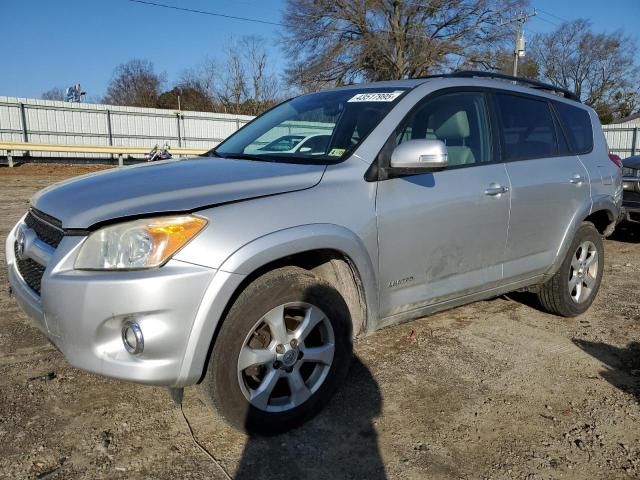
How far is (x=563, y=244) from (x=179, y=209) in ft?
9.89

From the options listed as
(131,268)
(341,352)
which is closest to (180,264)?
(131,268)

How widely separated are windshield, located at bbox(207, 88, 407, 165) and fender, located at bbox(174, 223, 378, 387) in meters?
0.52

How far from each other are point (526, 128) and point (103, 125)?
74.8ft

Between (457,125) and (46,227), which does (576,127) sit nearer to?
(457,125)

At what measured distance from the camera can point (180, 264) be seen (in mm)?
2145

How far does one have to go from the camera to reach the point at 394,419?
2766 mm

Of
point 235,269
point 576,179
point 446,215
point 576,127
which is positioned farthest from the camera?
point 576,127

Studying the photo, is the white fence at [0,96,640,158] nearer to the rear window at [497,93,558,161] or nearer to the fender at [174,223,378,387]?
the rear window at [497,93,558,161]

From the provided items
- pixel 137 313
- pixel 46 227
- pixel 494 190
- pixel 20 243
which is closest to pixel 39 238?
pixel 46 227

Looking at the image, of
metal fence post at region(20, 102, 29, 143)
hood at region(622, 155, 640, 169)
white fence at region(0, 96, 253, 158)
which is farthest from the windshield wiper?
metal fence post at region(20, 102, 29, 143)

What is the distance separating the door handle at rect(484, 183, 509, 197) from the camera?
11.0 ft

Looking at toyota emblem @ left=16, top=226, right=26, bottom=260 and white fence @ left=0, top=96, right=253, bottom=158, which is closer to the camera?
toyota emblem @ left=16, top=226, right=26, bottom=260

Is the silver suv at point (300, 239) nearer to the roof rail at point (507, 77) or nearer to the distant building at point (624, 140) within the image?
the roof rail at point (507, 77)

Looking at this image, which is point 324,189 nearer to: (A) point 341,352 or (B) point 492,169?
(A) point 341,352
